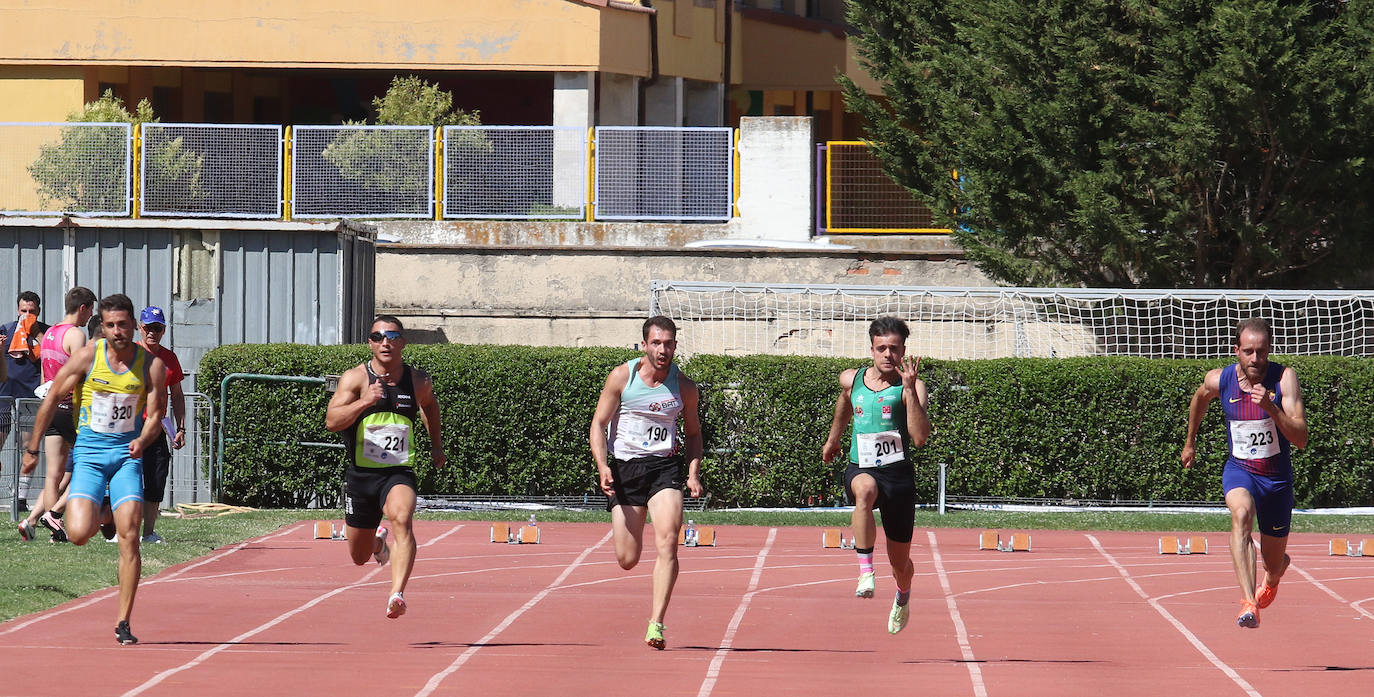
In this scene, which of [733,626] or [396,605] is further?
[733,626]

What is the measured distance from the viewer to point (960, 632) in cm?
1141

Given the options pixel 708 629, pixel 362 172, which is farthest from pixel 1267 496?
pixel 362 172

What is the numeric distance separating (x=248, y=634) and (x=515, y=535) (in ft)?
19.2

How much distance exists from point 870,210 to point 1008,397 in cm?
492

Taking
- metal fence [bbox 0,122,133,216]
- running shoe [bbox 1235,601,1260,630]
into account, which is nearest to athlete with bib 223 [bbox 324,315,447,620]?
running shoe [bbox 1235,601,1260,630]

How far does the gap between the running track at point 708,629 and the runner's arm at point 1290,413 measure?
4.13 ft

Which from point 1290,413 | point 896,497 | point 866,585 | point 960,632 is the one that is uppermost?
point 1290,413

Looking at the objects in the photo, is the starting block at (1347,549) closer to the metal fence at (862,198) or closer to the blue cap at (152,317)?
the metal fence at (862,198)

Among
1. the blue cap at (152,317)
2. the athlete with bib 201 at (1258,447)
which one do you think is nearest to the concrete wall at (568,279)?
the blue cap at (152,317)

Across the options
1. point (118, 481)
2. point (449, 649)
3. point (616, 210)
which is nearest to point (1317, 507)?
point (616, 210)

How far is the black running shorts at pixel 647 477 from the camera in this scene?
10.4m

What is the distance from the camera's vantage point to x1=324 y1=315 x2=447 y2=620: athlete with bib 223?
407 inches

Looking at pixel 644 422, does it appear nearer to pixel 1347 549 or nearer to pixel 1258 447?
pixel 1258 447

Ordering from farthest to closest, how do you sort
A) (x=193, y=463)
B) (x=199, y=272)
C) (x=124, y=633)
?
(x=199, y=272), (x=193, y=463), (x=124, y=633)
